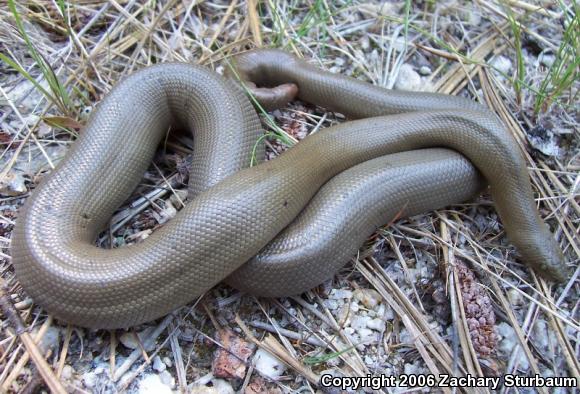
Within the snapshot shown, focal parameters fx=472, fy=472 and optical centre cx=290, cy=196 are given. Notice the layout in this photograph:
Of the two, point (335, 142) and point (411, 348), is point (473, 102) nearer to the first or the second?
point (335, 142)

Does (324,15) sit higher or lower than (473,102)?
higher

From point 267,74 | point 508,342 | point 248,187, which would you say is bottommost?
point 508,342

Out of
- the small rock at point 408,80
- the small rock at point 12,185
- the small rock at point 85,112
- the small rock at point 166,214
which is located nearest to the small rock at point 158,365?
the small rock at point 166,214

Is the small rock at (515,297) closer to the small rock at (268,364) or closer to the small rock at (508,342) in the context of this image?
the small rock at (508,342)

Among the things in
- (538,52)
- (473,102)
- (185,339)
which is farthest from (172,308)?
(538,52)

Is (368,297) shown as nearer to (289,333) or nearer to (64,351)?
(289,333)

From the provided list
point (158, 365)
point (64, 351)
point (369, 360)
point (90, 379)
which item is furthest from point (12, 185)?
point (369, 360)
